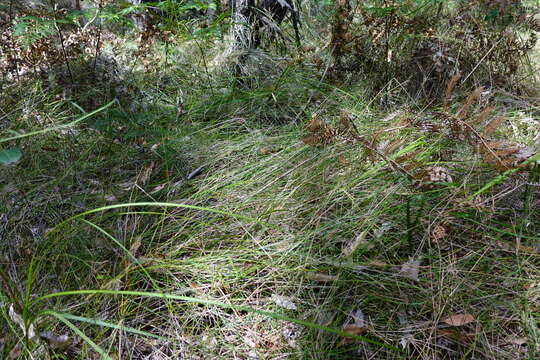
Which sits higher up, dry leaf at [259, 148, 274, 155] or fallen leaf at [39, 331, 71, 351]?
dry leaf at [259, 148, 274, 155]

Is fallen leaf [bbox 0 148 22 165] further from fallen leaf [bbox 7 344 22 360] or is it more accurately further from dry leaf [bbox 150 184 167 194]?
dry leaf [bbox 150 184 167 194]

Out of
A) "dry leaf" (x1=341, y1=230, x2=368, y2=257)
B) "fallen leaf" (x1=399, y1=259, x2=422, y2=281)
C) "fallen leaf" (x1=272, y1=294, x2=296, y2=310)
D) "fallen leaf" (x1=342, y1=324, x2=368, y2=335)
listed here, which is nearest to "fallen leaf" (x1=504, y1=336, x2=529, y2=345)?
"fallen leaf" (x1=399, y1=259, x2=422, y2=281)

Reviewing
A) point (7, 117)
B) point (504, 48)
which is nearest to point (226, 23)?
point (7, 117)

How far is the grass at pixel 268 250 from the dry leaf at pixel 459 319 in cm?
2

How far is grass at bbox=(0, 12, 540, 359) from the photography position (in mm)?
1353

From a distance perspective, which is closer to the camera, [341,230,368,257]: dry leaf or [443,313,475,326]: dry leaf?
[443,313,475,326]: dry leaf

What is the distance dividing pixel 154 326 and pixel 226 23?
2.62 metres

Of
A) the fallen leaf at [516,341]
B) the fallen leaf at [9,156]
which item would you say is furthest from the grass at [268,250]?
the fallen leaf at [9,156]

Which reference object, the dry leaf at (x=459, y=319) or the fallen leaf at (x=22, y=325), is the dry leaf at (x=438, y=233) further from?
the fallen leaf at (x=22, y=325)

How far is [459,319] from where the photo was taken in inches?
52.4

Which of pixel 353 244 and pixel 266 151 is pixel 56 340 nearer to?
pixel 353 244

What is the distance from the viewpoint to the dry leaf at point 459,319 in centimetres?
132

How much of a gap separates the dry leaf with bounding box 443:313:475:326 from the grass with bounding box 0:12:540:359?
2 centimetres

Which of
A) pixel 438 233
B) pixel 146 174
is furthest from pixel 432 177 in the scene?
pixel 146 174
